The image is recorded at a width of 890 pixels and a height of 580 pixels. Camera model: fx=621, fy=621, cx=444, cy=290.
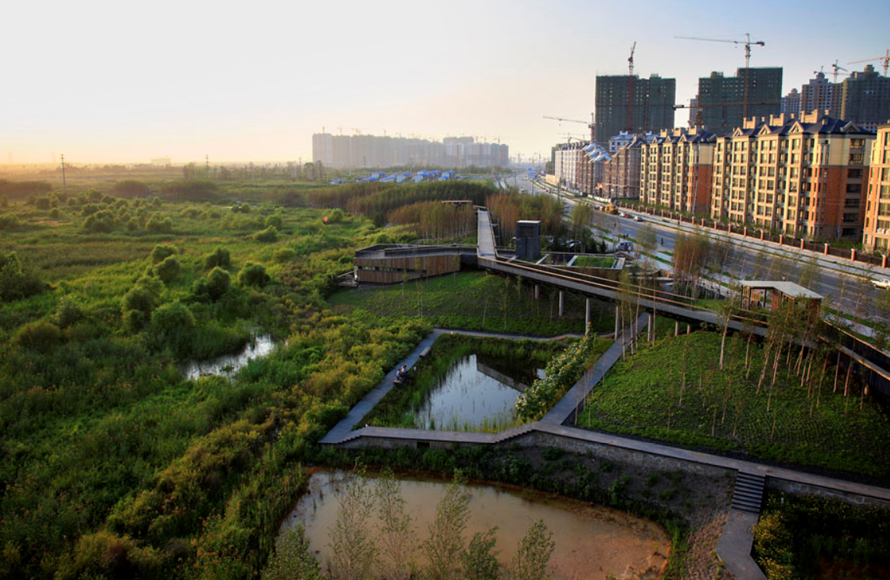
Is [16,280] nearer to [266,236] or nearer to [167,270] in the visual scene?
[167,270]

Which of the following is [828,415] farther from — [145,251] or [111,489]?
[145,251]

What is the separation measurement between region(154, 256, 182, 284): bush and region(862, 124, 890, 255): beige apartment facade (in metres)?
34.8

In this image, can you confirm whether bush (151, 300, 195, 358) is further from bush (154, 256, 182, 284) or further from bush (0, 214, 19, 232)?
bush (0, 214, 19, 232)

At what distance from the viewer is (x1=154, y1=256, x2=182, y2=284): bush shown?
32469 mm

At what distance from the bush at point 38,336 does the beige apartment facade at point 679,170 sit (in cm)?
4571

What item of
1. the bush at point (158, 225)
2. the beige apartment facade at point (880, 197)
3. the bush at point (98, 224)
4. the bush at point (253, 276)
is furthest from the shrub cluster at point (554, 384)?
the bush at point (98, 224)

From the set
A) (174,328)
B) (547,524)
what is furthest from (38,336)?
(547,524)

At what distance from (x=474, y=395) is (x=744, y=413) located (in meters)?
7.78

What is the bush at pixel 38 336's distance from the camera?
2106 cm

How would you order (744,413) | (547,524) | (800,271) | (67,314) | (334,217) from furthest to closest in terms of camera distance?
1. (334,217)
2. (67,314)
3. (800,271)
4. (744,413)
5. (547,524)

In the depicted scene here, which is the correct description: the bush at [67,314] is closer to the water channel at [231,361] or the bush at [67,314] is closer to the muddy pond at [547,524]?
the water channel at [231,361]

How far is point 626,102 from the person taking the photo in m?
125

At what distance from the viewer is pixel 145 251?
141 ft

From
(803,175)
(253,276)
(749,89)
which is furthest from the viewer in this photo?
(749,89)
